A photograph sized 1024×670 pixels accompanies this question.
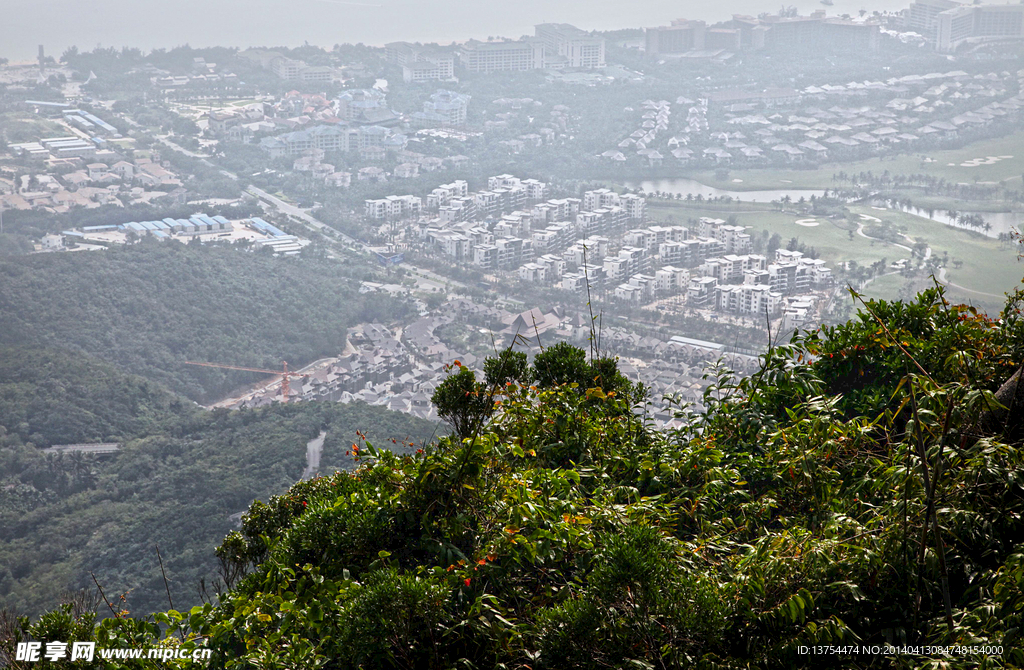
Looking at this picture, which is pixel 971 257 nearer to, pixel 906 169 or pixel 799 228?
pixel 799 228

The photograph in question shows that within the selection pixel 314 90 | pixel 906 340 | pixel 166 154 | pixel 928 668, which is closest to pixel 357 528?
pixel 928 668

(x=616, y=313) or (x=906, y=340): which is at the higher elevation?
(x=906, y=340)

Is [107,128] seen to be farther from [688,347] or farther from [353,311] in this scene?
[688,347]

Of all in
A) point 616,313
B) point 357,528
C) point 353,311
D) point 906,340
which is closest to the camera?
point 357,528

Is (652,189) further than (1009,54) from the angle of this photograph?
No

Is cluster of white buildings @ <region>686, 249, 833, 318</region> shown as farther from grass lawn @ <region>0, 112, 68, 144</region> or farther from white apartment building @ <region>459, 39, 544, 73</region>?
grass lawn @ <region>0, 112, 68, 144</region>

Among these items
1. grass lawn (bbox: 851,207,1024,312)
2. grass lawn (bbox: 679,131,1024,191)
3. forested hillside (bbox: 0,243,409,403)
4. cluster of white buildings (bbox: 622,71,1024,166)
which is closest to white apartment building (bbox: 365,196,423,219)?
forested hillside (bbox: 0,243,409,403)

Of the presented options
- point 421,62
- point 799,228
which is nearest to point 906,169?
point 799,228
